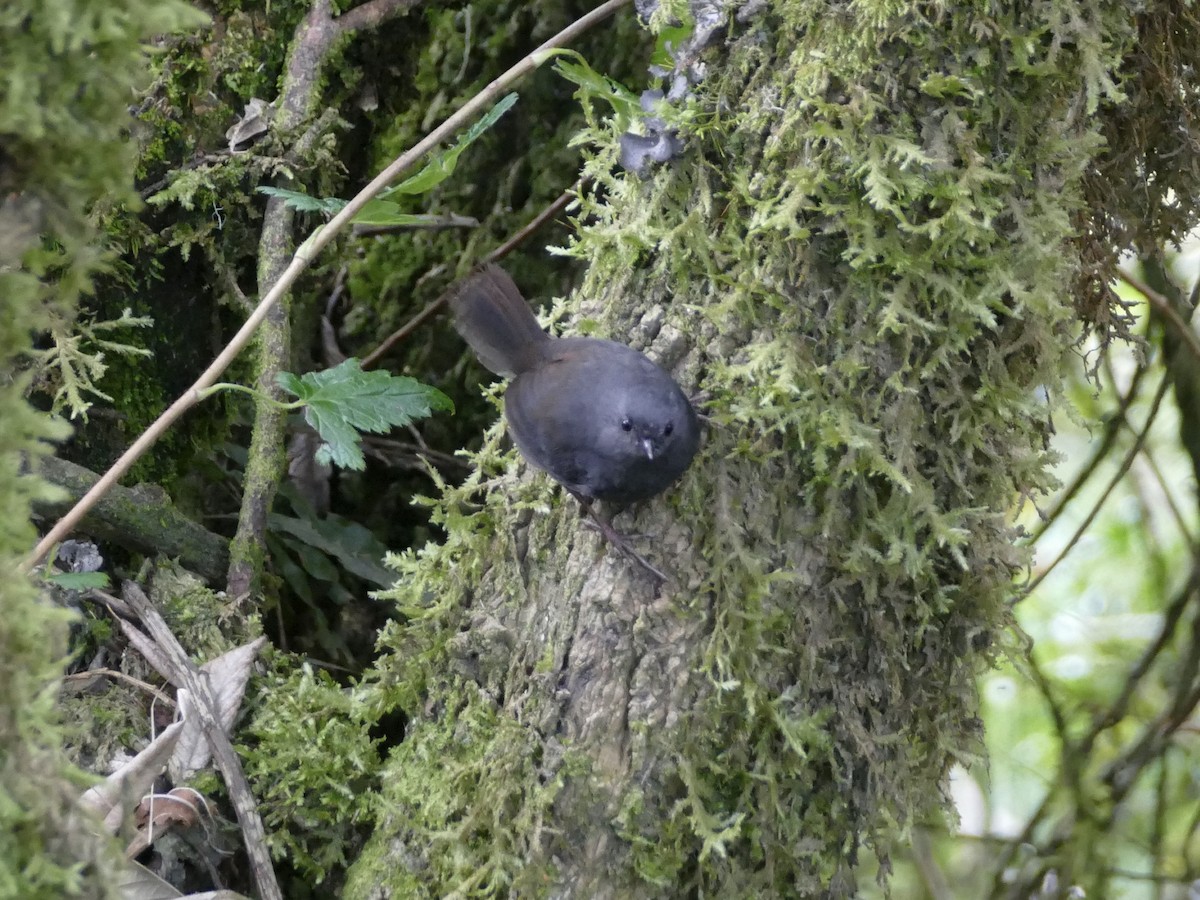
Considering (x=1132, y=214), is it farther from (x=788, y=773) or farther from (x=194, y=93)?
(x=194, y=93)

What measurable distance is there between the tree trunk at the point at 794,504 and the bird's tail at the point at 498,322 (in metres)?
0.29

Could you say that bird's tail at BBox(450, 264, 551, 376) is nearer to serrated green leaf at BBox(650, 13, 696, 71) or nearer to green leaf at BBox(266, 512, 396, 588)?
serrated green leaf at BBox(650, 13, 696, 71)

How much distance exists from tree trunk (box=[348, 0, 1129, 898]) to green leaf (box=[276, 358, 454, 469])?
337 millimetres

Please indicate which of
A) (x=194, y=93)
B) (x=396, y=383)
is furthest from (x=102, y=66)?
(x=194, y=93)

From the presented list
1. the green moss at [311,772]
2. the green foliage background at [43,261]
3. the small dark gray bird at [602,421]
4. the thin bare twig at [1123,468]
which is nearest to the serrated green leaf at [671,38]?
the small dark gray bird at [602,421]

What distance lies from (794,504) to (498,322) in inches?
33.6

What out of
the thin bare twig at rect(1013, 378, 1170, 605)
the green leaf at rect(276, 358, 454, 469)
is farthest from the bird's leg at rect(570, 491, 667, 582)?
the thin bare twig at rect(1013, 378, 1170, 605)

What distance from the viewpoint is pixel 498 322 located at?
2.47 meters

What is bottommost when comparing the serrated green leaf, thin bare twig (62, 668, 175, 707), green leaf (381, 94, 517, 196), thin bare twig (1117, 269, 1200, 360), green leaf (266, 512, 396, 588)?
thin bare twig (62, 668, 175, 707)

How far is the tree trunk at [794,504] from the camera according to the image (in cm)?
194

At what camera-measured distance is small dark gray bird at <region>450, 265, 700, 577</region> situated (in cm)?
198

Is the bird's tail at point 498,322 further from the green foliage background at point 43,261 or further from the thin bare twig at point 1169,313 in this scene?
the thin bare twig at point 1169,313

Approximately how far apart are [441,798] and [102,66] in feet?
4.79

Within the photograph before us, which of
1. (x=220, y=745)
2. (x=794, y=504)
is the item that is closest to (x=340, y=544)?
(x=220, y=745)
